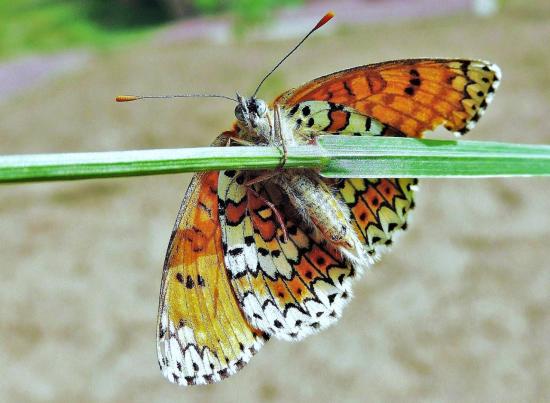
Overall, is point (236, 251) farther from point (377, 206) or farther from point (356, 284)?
point (356, 284)

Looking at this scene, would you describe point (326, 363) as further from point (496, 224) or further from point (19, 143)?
point (19, 143)

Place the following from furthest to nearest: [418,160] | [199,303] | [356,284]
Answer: [356,284] → [199,303] → [418,160]

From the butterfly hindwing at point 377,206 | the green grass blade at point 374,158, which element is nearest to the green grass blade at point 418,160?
the green grass blade at point 374,158

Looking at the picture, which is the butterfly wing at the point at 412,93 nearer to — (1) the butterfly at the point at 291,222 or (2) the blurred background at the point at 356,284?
(1) the butterfly at the point at 291,222

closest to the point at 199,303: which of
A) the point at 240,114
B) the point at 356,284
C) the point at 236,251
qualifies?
the point at 236,251

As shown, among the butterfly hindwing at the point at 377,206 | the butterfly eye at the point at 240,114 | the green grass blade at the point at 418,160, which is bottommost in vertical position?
the butterfly hindwing at the point at 377,206

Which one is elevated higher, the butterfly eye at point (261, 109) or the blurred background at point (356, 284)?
the butterfly eye at point (261, 109)
